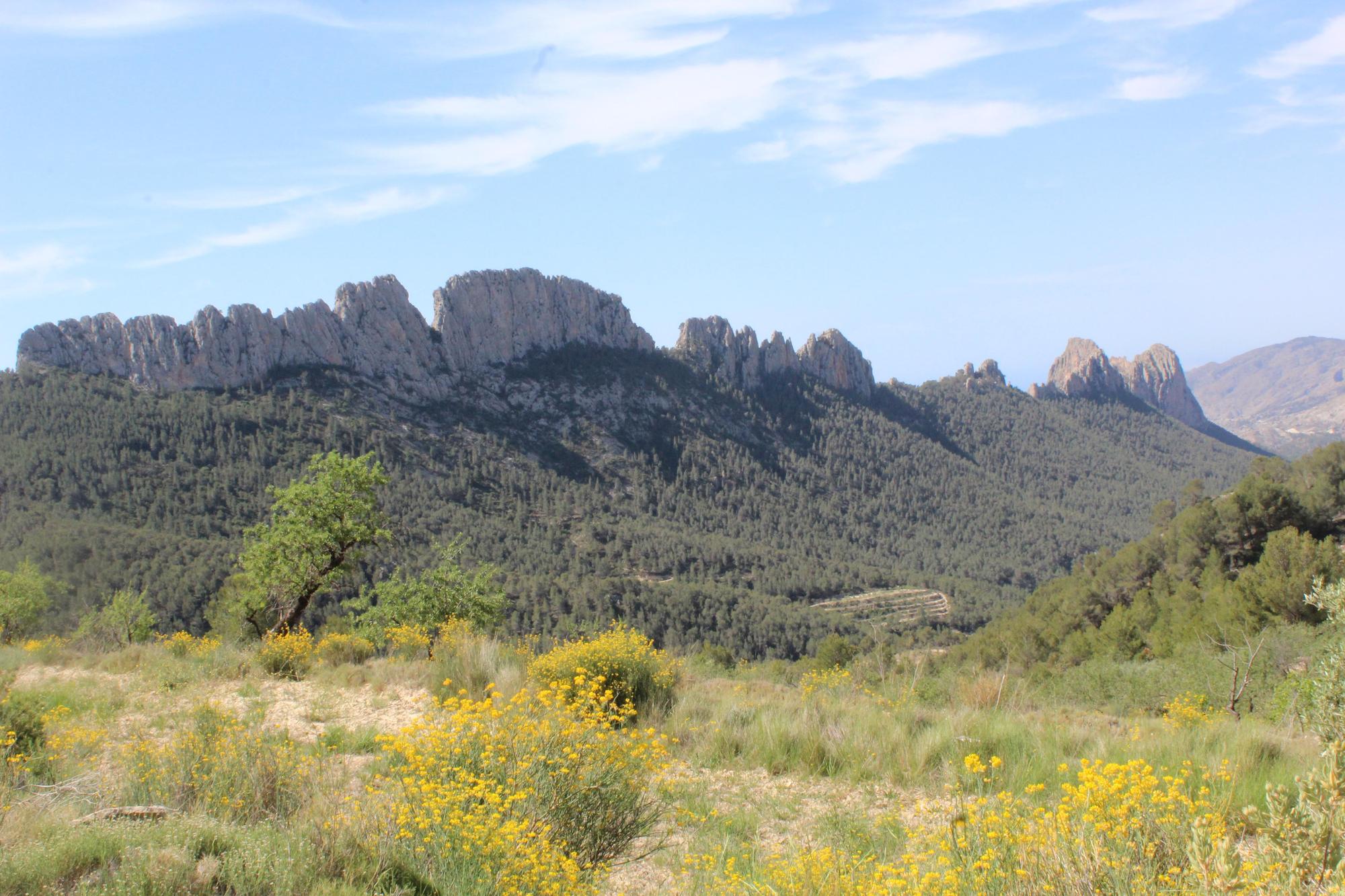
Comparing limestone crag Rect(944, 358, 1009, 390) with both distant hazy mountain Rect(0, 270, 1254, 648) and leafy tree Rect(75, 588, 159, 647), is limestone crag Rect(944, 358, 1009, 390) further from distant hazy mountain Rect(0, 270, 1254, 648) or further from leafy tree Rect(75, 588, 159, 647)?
leafy tree Rect(75, 588, 159, 647)

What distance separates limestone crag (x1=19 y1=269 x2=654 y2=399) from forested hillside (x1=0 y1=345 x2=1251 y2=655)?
3319 mm

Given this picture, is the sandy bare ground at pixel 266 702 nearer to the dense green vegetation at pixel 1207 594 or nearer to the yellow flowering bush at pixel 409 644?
the yellow flowering bush at pixel 409 644

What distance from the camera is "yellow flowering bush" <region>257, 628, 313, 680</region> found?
10352mm

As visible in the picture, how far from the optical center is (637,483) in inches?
3568

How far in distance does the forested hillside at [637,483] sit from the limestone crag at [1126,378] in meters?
9.52

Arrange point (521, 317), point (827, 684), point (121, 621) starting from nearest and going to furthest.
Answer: point (827, 684), point (121, 621), point (521, 317)

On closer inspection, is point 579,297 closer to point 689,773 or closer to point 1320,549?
point 1320,549

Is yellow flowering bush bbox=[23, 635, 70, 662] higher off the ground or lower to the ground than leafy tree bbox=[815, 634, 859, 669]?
higher

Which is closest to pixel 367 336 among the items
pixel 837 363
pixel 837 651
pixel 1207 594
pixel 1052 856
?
pixel 837 651

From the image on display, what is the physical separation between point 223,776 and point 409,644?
7230 mm

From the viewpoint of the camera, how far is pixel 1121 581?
35000 millimetres

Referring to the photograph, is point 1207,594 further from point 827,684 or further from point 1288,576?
point 827,684

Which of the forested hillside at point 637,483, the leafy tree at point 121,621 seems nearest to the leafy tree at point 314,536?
the leafy tree at point 121,621

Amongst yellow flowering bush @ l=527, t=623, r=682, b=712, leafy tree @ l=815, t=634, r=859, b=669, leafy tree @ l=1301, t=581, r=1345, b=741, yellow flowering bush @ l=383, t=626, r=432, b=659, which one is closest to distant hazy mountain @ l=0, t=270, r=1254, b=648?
leafy tree @ l=815, t=634, r=859, b=669
